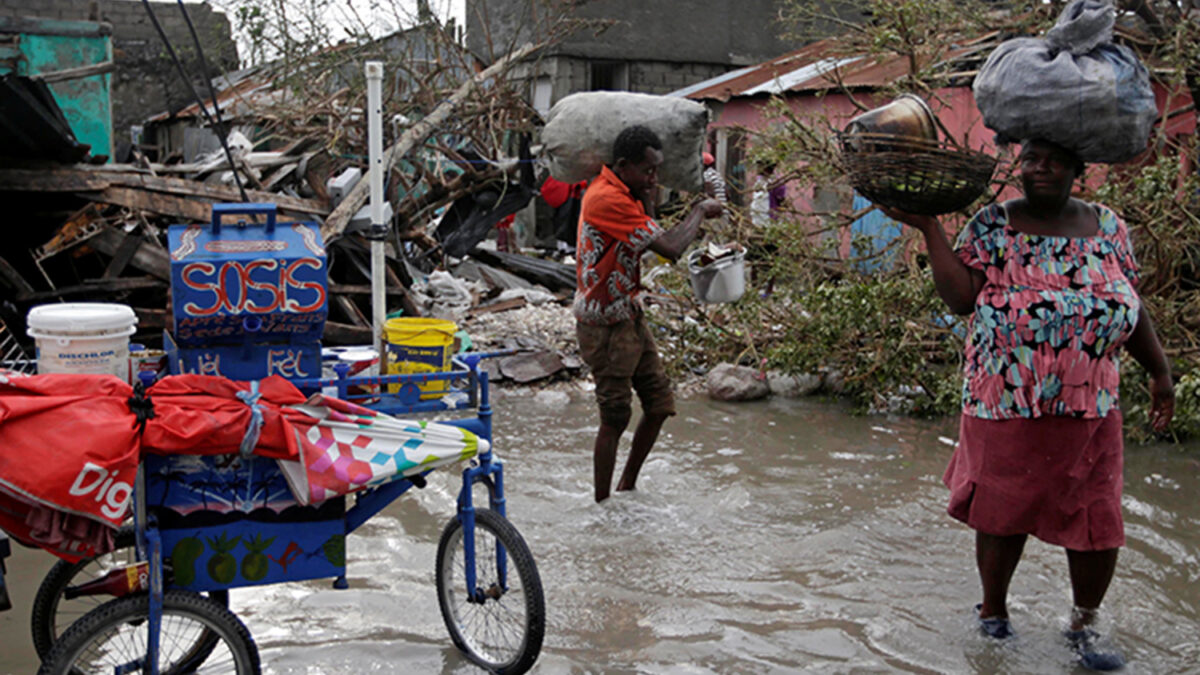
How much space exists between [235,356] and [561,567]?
1828 mm

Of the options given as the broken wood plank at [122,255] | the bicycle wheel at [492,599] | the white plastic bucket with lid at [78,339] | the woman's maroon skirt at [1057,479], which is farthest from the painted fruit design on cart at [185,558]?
the broken wood plank at [122,255]

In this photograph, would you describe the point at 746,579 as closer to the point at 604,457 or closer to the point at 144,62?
the point at 604,457

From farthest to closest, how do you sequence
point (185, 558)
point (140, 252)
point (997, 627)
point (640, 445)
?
point (140, 252)
point (640, 445)
point (997, 627)
point (185, 558)

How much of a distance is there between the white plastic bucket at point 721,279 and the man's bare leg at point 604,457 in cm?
83

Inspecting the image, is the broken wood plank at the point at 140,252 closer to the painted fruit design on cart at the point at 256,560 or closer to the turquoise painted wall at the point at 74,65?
the painted fruit design on cart at the point at 256,560

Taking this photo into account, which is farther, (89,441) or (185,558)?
(185,558)

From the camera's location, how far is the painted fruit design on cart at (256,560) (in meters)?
2.94

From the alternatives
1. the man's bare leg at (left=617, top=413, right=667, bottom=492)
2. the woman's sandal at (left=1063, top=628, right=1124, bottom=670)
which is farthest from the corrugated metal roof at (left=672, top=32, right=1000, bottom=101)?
the woman's sandal at (left=1063, top=628, right=1124, bottom=670)

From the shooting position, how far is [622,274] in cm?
468

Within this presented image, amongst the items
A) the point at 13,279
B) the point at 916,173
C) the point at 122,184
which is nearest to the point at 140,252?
the point at 122,184

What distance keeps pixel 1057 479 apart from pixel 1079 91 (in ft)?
3.93

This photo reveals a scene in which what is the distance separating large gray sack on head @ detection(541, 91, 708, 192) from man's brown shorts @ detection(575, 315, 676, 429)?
3.50 ft

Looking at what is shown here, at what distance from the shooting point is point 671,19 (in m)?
17.9

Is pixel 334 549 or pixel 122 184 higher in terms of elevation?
pixel 122 184
